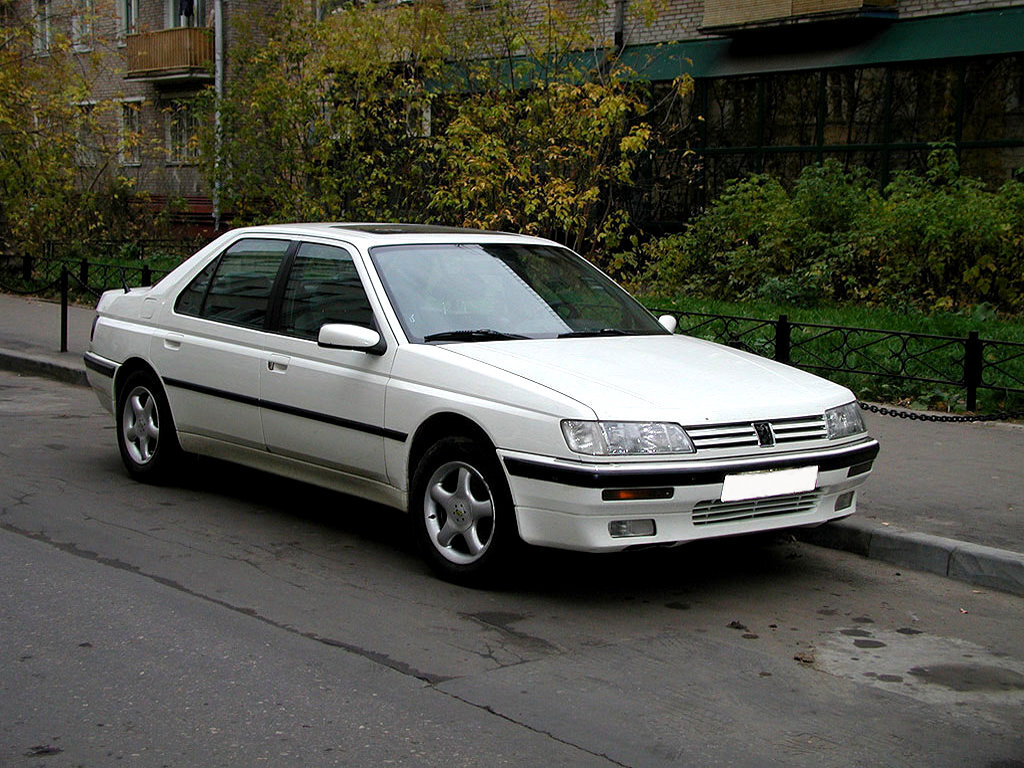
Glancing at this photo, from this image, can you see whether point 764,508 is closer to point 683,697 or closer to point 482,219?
point 683,697

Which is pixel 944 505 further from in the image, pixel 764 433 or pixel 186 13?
pixel 186 13

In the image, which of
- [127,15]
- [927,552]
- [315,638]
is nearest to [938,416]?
[927,552]

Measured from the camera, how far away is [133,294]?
840 cm

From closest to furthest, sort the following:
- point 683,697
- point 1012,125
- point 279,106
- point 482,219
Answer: point 683,697
point 482,219
point 279,106
point 1012,125

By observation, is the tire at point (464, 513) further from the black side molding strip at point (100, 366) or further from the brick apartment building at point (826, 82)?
the brick apartment building at point (826, 82)

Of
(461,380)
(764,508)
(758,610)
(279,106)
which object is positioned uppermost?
(279,106)

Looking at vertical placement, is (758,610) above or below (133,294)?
below

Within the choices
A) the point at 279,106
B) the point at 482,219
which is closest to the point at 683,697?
the point at 482,219

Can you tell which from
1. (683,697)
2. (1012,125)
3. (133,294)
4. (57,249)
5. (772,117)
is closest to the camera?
(683,697)

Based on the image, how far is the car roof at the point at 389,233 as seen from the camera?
707cm

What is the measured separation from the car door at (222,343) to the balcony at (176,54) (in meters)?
30.3

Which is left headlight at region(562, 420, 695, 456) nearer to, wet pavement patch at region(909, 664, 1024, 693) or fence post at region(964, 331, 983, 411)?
wet pavement patch at region(909, 664, 1024, 693)

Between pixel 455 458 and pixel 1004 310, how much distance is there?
33.2 ft

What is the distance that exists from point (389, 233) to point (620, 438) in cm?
230
